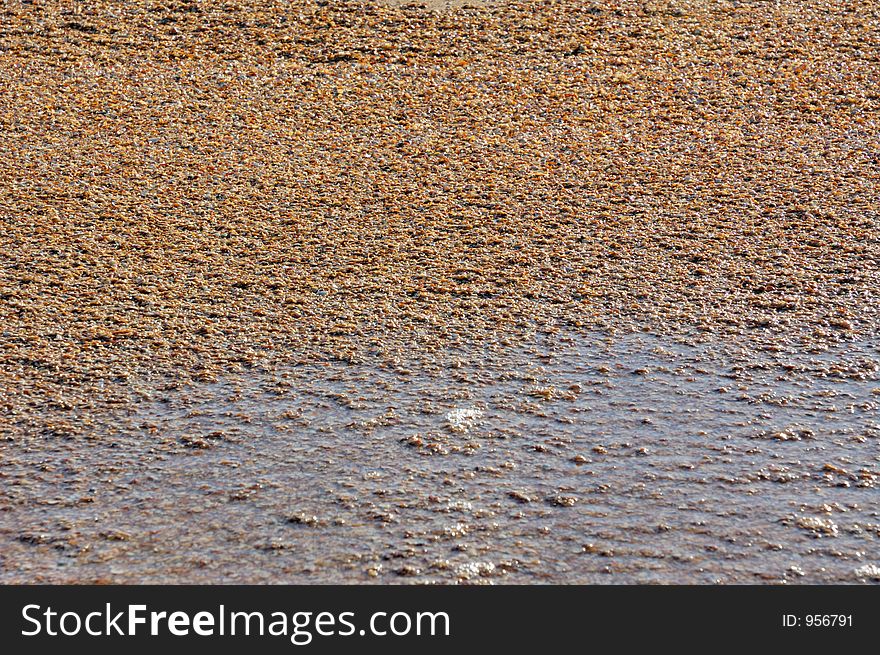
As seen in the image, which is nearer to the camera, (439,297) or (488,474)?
(488,474)

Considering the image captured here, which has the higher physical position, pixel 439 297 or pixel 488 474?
pixel 439 297

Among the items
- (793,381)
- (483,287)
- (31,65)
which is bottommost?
(793,381)

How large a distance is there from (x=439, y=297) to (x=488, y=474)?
0.67m

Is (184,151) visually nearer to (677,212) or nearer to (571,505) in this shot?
(677,212)

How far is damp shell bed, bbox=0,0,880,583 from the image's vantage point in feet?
5.71

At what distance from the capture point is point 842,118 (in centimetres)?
340

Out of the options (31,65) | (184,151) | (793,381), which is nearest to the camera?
(793,381)

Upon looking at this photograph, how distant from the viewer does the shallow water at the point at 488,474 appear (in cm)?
166

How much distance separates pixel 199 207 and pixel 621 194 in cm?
109

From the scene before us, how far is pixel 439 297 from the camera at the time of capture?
2461 millimetres

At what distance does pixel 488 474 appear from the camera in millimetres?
1874

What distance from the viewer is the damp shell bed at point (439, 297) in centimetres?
174

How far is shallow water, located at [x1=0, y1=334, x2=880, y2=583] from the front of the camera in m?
1.66

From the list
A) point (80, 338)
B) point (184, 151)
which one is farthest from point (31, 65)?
point (80, 338)
